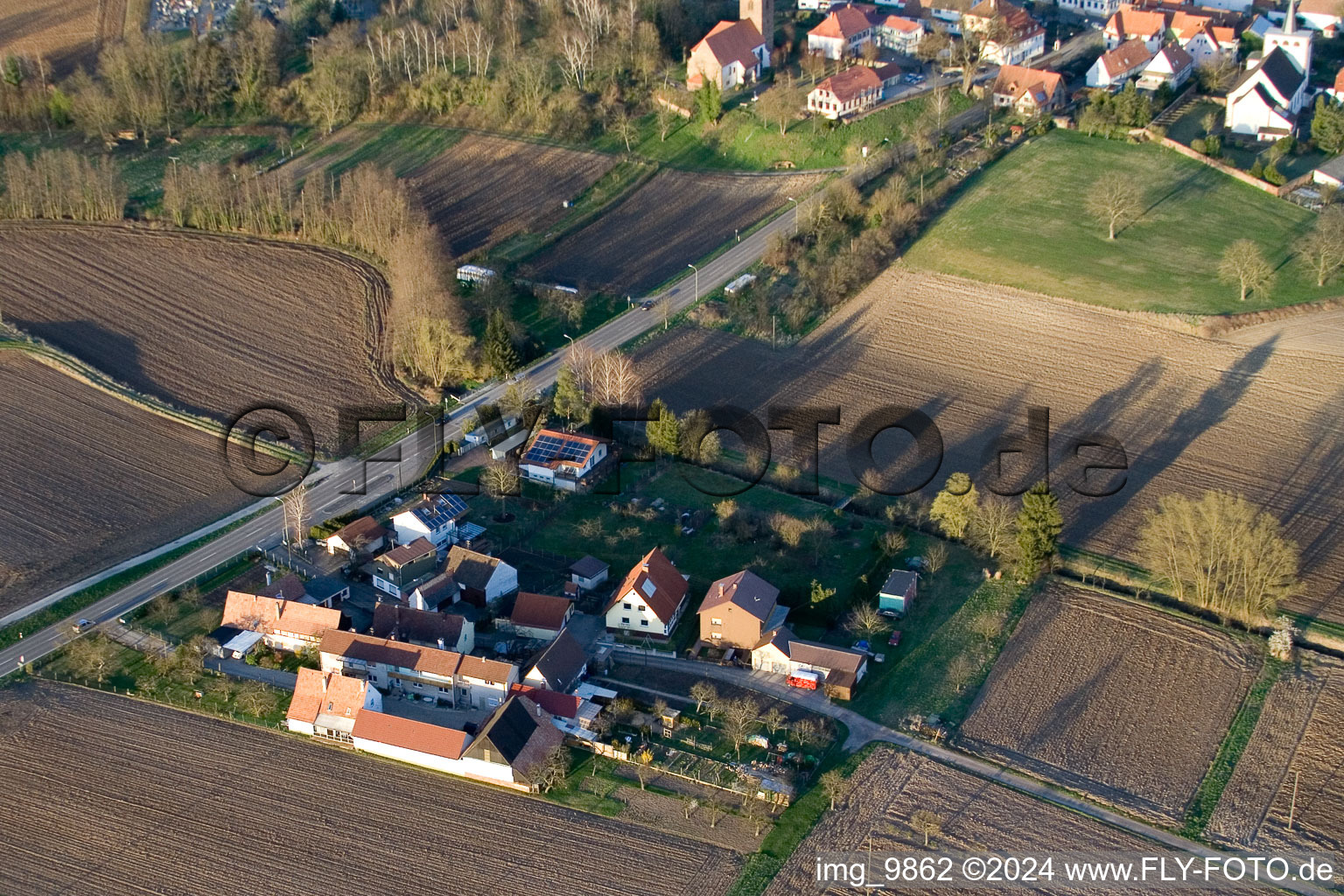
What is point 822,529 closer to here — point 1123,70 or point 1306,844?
point 1306,844

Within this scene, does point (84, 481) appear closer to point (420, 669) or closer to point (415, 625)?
point (415, 625)

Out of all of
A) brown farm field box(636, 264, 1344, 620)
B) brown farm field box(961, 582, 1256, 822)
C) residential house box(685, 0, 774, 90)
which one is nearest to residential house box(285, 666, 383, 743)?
brown farm field box(961, 582, 1256, 822)

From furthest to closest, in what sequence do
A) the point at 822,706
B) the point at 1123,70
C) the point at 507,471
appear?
the point at 1123,70 < the point at 507,471 < the point at 822,706

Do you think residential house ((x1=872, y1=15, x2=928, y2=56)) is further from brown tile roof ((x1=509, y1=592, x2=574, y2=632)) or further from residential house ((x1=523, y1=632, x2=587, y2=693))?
residential house ((x1=523, y1=632, x2=587, y2=693))

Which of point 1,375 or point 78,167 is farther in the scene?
point 78,167

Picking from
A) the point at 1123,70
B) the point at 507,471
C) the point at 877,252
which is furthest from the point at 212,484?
the point at 1123,70

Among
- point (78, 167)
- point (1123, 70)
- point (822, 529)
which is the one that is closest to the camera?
point (822, 529)

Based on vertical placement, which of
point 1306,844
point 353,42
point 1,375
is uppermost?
point 353,42
